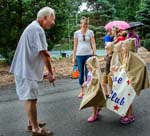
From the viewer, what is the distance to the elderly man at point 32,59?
4.88 m

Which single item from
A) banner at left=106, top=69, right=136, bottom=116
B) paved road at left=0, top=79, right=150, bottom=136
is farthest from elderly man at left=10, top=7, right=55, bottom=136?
banner at left=106, top=69, right=136, bottom=116

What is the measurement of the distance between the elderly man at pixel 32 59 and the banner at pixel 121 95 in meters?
1.05

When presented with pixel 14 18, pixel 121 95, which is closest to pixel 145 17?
pixel 14 18

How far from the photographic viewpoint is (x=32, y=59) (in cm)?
496

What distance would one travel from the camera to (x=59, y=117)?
19.8 ft

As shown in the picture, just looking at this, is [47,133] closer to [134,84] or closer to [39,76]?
[39,76]

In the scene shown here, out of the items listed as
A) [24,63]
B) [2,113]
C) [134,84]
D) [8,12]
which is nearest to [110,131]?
[134,84]

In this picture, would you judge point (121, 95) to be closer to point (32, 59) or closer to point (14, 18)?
point (32, 59)

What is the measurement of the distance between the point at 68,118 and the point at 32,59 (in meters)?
1.44

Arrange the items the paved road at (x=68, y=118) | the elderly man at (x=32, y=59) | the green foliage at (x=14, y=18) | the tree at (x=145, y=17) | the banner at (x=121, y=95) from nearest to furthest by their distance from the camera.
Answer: the elderly man at (x=32, y=59) < the paved road at (x=68, y=118) < the banner at (x=121, y=95) < the green foliage at (x=14, y=18) < the tree at (x=145, y=17)

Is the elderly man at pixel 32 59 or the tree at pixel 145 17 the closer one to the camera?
the elderly man at pixel 32 59

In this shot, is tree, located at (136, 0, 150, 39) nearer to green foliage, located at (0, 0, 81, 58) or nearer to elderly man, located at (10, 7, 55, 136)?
green foliage, located at (0, 0, 81, 58)

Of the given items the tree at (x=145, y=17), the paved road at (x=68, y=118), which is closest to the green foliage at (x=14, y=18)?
the paved road at (x=68, y=118)

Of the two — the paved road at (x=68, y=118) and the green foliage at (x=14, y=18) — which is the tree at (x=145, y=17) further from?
the paved road at (x=68, y=118)
